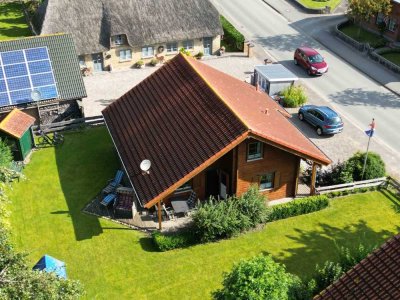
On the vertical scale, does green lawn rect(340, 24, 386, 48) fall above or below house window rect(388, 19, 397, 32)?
below

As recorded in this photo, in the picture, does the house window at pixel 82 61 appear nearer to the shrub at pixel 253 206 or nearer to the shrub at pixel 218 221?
the shrub at pixel 218 221

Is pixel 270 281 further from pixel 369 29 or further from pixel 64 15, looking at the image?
pixel 369 29

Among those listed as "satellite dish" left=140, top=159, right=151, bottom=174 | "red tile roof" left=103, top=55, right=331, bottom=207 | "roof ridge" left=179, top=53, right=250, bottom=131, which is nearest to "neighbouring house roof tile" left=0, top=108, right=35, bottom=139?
"red tile roof" left=103, top=55, right=331, bottom=207

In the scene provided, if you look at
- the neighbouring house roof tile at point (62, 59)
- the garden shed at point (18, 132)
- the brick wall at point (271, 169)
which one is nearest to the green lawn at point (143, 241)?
the garden shed at point (18, 132)

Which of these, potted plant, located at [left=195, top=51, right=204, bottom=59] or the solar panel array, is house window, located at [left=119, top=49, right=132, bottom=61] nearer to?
potted plant, located at [left=195, top=51, right=204, bottom=59]

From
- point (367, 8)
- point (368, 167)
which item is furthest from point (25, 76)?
point (367, 8)

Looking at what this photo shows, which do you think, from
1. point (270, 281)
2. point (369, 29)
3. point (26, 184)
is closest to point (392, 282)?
point (270, 281)
